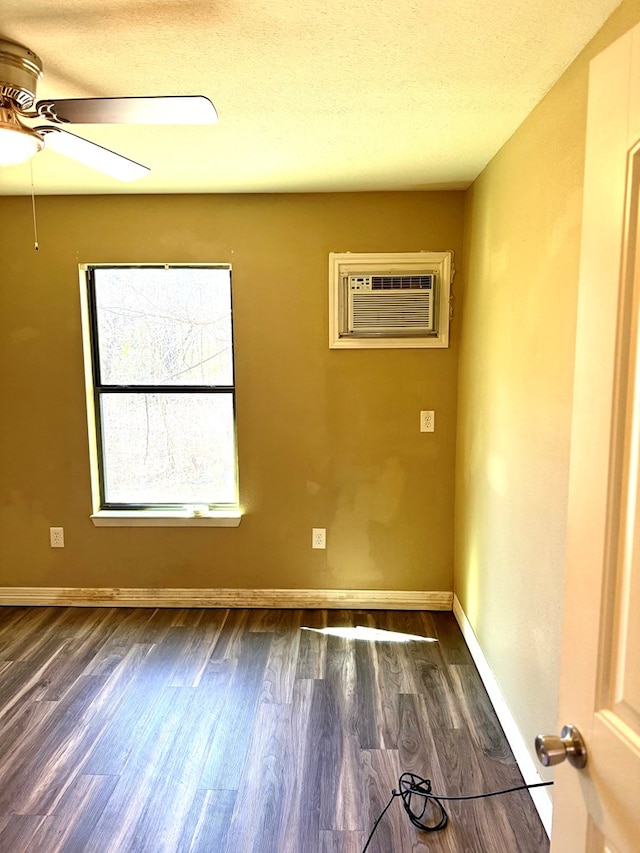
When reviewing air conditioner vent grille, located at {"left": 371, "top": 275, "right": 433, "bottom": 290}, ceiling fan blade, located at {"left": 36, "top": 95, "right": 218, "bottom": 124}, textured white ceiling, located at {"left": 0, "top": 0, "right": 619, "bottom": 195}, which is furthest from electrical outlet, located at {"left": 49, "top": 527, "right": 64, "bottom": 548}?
ceiling fan blade, located at {"left": 36, "top": 95, "right": 218, "bottom": 124}

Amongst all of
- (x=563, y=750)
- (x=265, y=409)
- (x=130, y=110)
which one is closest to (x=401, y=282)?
(x=265, y=409)

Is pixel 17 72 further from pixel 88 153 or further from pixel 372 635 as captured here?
pixel 372 635

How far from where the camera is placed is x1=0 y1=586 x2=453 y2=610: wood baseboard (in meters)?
3.23

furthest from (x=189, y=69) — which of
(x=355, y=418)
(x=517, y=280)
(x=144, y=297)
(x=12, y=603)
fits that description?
(x=12, y=603)

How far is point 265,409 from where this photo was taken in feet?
10.3

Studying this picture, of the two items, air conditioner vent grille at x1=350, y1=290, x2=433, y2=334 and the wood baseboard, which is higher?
air conditioner vent grille at x1=350, y1=290, x2=433, y2=334

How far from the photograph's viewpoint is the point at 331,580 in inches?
128

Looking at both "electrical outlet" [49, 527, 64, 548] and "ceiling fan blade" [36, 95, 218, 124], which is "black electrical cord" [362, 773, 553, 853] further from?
"electrical outlet" [49, 527, 64, 548]

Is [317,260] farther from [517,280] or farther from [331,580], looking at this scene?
[331,580]

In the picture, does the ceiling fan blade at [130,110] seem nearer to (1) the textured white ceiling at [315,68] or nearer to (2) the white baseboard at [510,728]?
(1) the textured white ceiling at [315,68]

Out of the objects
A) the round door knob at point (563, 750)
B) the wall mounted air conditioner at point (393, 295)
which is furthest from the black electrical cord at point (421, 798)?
the wall mounted air conditioner at point (393, 295)

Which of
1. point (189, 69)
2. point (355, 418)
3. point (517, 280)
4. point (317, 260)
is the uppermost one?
point (189, 69)

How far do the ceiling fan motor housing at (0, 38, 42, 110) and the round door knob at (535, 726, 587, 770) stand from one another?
1.90 m

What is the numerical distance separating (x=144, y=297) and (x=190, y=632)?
6.33ft
